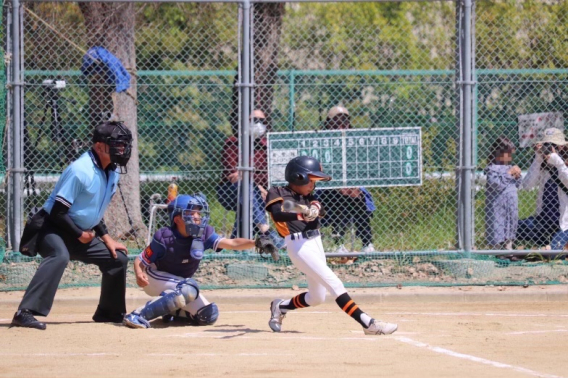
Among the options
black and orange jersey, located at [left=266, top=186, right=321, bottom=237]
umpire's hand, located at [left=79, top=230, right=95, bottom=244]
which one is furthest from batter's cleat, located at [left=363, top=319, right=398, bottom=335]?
umpire's hand, located at [left=79, top=230, right=95, bottom=244]

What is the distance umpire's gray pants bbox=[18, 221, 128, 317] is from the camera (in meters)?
8.80

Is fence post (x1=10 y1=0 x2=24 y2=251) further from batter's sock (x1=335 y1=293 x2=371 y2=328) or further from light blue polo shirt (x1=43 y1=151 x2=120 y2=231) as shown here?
→ batter's sock (x1=335 y1=293 x2=371 y2=328)

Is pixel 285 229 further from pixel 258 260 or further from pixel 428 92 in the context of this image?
pixel 428 92

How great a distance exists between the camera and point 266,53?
1427 centimetres

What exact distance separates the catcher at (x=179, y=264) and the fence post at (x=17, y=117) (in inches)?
119

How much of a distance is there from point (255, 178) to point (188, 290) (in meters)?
3.48

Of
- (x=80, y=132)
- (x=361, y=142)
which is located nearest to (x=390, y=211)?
(x=361, y=142)

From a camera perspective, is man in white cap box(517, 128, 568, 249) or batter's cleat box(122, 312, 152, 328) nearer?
batter's cleat box(122, 312, 152, 328)

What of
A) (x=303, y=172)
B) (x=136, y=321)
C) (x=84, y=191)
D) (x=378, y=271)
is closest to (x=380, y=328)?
(x=303, y=172)

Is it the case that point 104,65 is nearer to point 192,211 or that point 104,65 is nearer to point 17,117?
point 17,117

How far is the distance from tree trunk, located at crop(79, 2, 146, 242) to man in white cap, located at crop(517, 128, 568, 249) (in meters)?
4.85

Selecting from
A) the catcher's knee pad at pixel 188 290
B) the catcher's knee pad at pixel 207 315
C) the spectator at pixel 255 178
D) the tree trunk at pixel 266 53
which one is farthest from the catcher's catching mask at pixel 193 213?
the tree trunk at pixel 266 53

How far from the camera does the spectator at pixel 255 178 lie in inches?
476

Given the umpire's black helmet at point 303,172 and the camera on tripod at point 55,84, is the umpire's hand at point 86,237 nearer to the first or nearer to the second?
the umpire's black helmet at point 303,172
